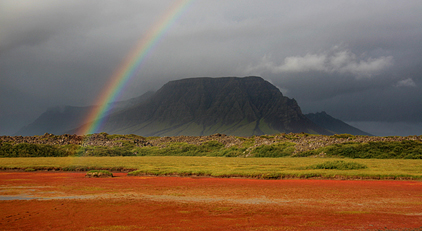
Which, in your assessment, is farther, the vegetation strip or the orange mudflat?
the vegetation strip

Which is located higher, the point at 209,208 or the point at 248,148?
the point at 209,208

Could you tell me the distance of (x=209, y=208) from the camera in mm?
18328

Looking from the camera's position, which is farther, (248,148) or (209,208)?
(248,148)

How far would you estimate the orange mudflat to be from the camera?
14.4m

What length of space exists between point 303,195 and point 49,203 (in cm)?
1760

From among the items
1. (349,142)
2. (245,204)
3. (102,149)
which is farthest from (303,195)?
(102,149)

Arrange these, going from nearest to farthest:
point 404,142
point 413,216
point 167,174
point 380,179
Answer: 1. point 413,216
2. point 380,179
3. point 167,174
4. point 404,142

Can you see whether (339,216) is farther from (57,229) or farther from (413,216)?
(57,229)

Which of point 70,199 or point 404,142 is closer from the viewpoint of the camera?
point 70,199

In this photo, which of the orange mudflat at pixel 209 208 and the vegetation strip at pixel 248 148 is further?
the vegetation strip at pixel 248 148

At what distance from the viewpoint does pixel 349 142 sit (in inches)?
2771

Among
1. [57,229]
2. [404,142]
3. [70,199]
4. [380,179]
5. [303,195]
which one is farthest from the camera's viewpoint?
[404,142]

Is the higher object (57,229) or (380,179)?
(57,229)

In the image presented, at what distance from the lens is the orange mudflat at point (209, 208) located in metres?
14.4
